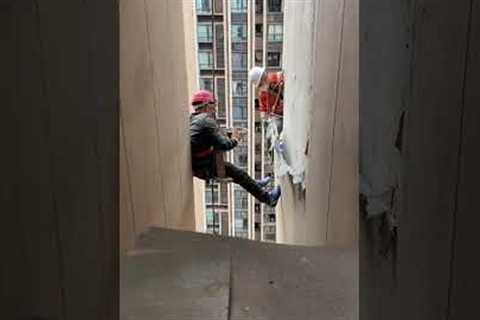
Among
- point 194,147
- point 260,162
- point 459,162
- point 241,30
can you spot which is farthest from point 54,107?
point 260,162

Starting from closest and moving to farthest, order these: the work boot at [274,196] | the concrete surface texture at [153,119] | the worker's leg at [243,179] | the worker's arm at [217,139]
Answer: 1. the concrete surface texture at [153,119]
2. the worker's arm at [217,139]
3. the worker's leg at [243,179]
4. the work boot at [274,196]

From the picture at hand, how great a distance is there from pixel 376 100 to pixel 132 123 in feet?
6.53

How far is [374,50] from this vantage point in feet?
4.36

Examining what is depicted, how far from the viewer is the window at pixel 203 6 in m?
7.46

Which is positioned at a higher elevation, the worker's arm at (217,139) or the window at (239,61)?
the window at (239,61)

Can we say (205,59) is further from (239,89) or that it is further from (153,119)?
(153,119)

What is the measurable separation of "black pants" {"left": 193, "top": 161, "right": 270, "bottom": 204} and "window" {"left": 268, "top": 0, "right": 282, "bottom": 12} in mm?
2532

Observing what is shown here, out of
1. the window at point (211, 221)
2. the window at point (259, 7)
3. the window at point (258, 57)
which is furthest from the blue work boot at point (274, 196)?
the window at point (211, 221)

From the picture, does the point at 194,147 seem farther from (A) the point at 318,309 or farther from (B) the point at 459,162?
(B) the point at 459,162

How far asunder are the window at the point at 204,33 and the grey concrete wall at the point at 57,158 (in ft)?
20.2

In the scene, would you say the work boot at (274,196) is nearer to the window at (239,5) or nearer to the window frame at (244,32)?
the window frame at (244,32)

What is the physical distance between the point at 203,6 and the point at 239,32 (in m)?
0.54

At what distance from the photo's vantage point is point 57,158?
1012mm

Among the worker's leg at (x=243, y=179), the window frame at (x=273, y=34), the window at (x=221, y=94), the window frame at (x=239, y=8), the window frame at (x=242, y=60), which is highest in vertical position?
the window frame at (x=239, y=8)
